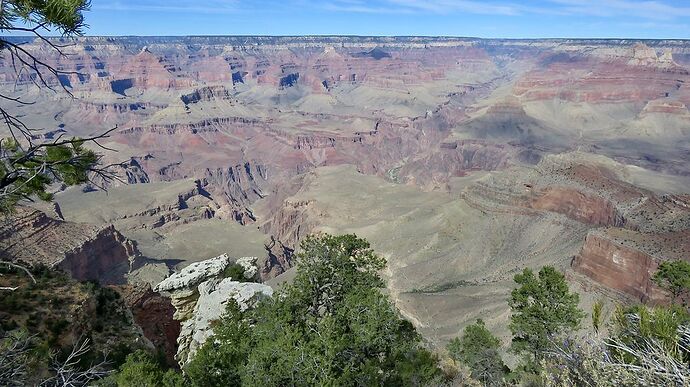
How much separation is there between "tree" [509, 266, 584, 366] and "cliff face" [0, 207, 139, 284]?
4560 cm

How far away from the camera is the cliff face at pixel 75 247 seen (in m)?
54.0

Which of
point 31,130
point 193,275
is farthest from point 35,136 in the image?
point 193,275

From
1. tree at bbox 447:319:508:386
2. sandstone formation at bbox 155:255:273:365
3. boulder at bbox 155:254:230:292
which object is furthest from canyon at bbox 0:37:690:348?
tree at bbox 447:319:508:386

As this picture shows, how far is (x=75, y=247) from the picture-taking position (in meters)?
59.5

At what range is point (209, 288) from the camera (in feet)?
94.9

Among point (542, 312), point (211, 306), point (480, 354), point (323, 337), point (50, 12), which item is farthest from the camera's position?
point (480, 354)

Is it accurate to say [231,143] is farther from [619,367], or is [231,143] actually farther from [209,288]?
[619,367]

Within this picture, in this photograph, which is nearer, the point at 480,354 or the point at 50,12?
the point at 50,12

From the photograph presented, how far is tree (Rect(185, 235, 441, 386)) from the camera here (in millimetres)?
14930

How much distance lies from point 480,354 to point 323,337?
17093 mm

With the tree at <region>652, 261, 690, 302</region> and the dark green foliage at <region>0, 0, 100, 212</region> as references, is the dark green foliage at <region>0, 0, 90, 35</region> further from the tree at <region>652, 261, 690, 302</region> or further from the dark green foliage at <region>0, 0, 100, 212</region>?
the tree at <region>652, 261, 690, 302</region>

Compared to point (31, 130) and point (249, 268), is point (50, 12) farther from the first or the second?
point (249, 268)

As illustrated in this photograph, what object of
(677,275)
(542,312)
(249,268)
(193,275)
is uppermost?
(193,275)

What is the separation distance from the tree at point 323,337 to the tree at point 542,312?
11.6 meters
